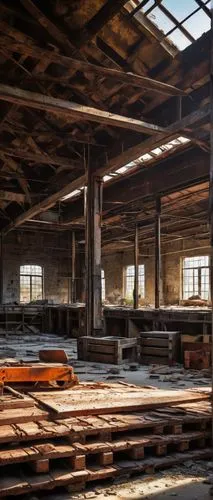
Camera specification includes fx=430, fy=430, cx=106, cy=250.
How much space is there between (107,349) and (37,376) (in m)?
4.14

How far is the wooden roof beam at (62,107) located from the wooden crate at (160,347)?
15.4 ft

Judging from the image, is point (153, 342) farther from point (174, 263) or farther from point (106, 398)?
point (174, 263)

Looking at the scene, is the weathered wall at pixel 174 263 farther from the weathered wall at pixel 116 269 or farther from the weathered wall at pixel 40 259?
the weathered wall at pixel 40 259

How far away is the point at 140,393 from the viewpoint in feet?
20.6

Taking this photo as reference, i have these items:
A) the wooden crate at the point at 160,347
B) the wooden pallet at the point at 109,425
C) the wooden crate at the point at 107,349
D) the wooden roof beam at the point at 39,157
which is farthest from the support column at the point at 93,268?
the wooden pallet at the point at 109,425

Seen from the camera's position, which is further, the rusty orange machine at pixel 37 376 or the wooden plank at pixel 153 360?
the wooden plank at pixel 153 360

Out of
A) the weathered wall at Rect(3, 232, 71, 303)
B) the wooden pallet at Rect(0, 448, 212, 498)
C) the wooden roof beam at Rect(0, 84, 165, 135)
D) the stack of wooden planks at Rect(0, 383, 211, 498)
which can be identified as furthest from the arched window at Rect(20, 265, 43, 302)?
the wooden pallet at Rect(0, 448, 212, 498)

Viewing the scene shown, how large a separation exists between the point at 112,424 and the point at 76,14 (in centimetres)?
678

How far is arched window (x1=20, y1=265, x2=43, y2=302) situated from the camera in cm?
2392

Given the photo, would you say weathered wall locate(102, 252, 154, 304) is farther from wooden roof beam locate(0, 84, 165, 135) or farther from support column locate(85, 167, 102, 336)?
wooden roof beam locate(0, 84, 165, 135)

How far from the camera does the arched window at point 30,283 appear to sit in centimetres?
2392

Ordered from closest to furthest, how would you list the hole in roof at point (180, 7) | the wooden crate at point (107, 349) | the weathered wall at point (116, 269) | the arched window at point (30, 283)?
1. the hole in roof at point (180, 7)
2. the wooden crate at point (107, 349)
3. the arched window at point (30, 283)
4. the weathered wall at point (116, 269)

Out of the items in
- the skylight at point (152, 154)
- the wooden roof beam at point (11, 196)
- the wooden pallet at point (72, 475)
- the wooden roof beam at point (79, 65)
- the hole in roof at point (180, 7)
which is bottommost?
the wooden pallet at point (72, 475)

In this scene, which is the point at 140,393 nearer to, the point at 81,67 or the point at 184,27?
the point at 81,67
